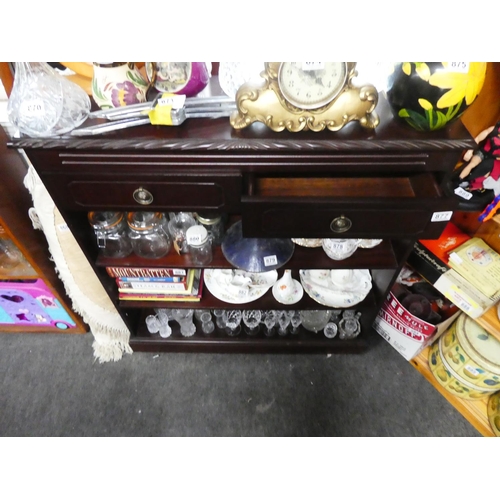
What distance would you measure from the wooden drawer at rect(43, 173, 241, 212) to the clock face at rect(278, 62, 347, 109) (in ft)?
0.63

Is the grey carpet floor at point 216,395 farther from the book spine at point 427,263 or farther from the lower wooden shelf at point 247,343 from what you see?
the book spine at point 427,263

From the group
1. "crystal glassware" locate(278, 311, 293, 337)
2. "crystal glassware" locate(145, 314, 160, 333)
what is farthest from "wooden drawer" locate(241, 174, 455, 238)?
"crystal glassware" locate(145, 314, 160, 333)

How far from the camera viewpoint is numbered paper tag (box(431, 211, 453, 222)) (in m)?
0.80

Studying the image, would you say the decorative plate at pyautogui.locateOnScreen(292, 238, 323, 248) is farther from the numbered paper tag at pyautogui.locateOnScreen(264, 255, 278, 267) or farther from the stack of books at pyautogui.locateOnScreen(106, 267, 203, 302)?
the stack of books at pyautogui.locateOnScreen(106, 267, 203, 302)

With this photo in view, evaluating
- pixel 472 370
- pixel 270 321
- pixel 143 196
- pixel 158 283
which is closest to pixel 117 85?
pixel 143 196

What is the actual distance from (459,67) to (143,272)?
0.94m

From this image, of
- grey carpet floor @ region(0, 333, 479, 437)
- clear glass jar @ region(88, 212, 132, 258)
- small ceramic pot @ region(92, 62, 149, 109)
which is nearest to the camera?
small ceramic pot @ region(92, 62, 149, 109)

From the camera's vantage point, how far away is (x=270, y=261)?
3.59 ft

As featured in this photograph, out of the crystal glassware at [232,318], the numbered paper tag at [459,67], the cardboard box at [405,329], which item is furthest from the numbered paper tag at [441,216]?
the crystal glassware at [232,318]

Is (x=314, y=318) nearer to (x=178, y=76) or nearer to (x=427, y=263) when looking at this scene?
(x=427, y=263)

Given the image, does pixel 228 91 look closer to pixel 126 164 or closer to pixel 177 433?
pixel 126 164

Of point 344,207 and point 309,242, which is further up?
point 344,207

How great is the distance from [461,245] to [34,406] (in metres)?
1.57

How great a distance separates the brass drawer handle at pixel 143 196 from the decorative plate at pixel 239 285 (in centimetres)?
50
